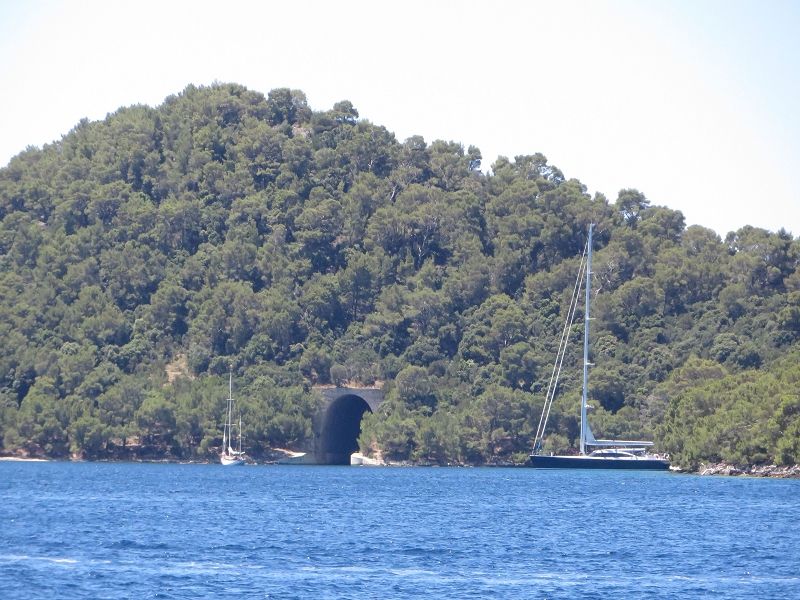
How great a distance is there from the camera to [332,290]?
395 feet

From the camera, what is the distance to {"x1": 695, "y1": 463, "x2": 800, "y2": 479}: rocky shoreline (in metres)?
79.6

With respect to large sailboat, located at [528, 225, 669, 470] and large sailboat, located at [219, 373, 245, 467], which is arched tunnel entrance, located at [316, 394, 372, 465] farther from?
large sailboat, located at [528, 225, 669, 470]

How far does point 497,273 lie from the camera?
399ft

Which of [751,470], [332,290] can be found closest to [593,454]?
[751,470]

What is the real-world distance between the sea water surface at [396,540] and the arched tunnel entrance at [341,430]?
33.9 metres

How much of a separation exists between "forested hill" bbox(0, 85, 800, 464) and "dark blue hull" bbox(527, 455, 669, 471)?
3.35 metres

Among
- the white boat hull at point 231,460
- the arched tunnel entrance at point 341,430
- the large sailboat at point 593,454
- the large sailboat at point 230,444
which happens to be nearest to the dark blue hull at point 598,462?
the large sailboat at point 593,454

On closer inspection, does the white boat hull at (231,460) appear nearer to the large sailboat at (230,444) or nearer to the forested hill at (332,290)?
the large sailboat at (230,444)

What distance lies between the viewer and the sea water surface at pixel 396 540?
3575 centimetres

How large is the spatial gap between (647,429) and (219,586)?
68926 mm

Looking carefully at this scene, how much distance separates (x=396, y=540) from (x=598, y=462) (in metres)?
49.8

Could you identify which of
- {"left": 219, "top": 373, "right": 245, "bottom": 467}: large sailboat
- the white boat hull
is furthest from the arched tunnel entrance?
the white boat hull

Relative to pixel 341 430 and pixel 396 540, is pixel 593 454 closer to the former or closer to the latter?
pixel 341 430

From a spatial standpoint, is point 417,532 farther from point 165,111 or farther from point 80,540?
point 165,111
